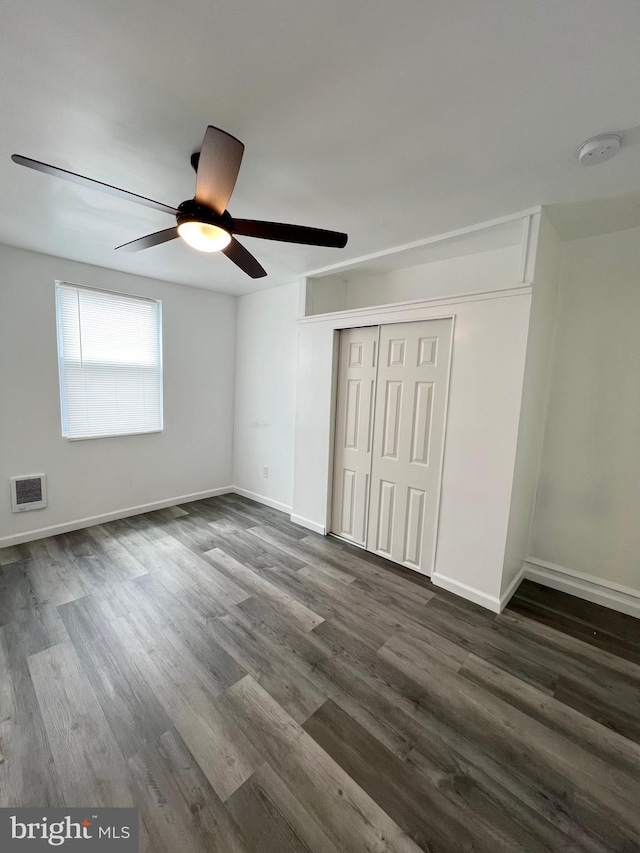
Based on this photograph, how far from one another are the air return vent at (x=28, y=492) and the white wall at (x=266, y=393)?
6.77 ft

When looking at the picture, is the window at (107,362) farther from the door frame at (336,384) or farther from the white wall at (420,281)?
the door frame at (336,384)

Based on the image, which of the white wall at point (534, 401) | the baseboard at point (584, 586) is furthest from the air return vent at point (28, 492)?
the baseboard at point (584, 586)

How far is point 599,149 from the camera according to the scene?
1443 millimetres

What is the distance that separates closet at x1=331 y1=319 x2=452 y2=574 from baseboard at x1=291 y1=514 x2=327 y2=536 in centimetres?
15

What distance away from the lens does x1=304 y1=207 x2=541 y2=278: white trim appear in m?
2.07

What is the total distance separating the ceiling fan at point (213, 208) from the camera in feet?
3.89

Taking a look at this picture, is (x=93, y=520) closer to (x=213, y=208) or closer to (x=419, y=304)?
(x=213, y=208)

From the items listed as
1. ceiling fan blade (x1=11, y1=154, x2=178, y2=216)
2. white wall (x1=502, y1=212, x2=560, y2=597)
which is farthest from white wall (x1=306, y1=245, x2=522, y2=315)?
ceiling fan blade (x1=11, y1=154, x2=178, y2=216)

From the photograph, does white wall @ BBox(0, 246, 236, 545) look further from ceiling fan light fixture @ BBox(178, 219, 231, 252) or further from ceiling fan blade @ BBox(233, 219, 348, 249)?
ceiling fan blade @ BBox(233, 219, 348, 249)

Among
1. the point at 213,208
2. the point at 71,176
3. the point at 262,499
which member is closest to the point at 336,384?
the point at 262,499

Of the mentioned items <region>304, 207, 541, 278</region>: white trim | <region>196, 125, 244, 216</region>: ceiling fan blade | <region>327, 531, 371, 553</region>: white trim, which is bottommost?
<region>327, 531, 371, 553</region>: white trim

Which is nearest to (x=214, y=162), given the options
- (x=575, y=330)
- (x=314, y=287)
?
(x=314, y=287)

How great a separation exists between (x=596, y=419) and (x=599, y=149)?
5.75ft

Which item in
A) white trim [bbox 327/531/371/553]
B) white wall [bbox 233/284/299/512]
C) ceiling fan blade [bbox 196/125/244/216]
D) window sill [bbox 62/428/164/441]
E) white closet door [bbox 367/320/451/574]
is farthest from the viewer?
white wall [bbox 233/284/299/512]
